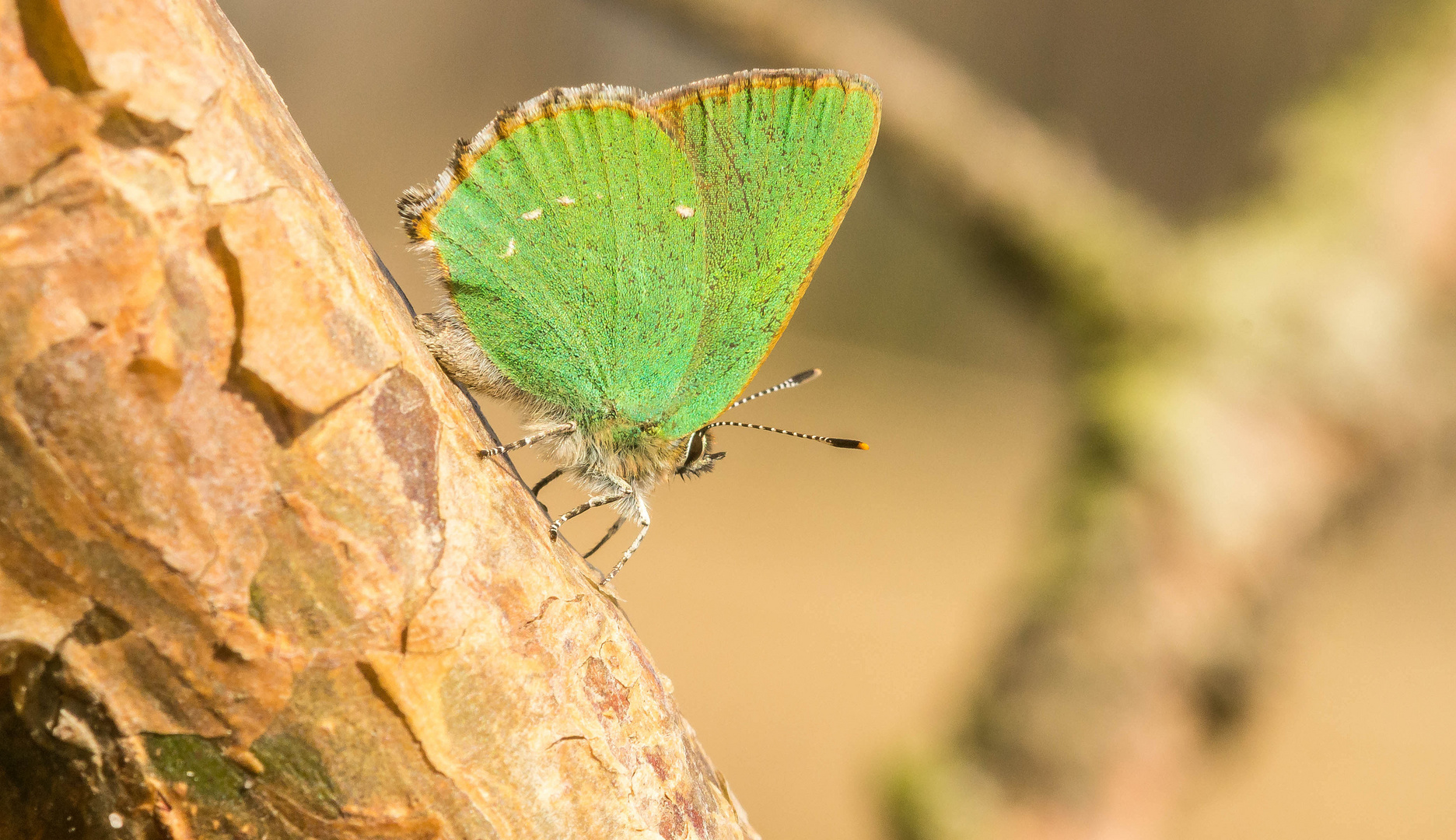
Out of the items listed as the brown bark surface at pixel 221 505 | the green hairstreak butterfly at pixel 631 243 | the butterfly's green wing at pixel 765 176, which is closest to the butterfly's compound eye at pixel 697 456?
the green hairstreak butterfly at pixel 631 243

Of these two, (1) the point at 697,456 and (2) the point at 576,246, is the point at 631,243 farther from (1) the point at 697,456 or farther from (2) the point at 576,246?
(1) the point at 697,456

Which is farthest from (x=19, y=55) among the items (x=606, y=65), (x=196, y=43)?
(x=606, y=65)

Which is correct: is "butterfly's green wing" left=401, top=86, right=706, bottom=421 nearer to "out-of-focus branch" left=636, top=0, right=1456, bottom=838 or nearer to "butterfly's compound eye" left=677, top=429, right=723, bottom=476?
"butterfly's compound eye" left=677, top=429, right=723, bottom=476

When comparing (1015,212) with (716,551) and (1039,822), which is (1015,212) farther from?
(716,551)

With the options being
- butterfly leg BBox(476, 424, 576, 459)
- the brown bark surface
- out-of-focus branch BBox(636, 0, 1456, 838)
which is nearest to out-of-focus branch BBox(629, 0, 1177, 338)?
out-of-focus branch BBox(636, 0, 1456, 838)

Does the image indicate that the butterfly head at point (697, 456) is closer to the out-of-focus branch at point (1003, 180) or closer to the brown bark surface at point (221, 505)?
the brown bark surface at point (221, 505)

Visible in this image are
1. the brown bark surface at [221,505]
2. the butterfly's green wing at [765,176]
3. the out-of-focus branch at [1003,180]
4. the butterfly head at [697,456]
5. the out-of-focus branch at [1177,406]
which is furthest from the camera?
the out-of-focus branch at [1003,180]
